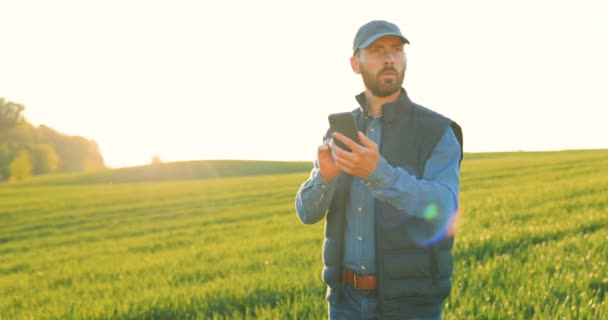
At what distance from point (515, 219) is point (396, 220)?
975cm

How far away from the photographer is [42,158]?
92.8 meters

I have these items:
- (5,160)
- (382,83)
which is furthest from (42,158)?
(382,83)

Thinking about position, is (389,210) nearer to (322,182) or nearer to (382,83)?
(322,182)

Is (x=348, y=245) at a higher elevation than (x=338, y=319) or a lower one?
higher

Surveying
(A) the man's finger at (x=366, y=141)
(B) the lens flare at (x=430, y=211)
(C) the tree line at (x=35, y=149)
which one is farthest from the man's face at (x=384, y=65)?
(C) the tree line at (x=35, y=149)

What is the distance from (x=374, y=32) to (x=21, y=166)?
8782 cm

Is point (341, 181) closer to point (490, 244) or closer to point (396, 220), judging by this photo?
point (396, 220)

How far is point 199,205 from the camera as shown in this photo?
27.3 meters

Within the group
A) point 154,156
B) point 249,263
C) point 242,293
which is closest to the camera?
point 242,293

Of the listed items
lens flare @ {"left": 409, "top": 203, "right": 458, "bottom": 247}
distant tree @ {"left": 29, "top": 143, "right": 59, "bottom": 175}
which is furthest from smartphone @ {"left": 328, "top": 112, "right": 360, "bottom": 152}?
distant tree @ {"left": 29, "top": 143, "right": 59, "bottom": 175}

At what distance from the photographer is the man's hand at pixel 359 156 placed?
2957 millimetres

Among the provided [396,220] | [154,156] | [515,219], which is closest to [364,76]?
[396,220]

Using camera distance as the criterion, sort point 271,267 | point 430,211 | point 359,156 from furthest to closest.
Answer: point 271,267
point 430,211
point 359,156

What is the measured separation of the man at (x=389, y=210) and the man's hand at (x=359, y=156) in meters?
0.21
